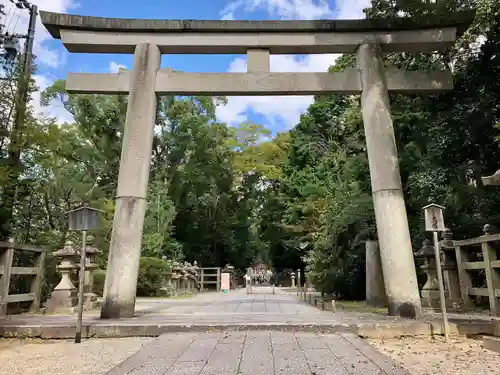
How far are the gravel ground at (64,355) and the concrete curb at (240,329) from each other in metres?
0.13

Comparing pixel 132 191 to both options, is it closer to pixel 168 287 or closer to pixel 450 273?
pixel 450 273

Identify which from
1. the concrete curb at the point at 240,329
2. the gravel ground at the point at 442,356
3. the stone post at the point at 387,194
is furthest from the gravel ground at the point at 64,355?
the stone post at the point at 387,194

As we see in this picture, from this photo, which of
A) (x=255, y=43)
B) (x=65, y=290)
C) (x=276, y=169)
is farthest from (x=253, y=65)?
(x=276, y=169)

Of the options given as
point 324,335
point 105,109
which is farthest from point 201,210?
point 324,335

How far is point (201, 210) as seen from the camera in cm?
2719

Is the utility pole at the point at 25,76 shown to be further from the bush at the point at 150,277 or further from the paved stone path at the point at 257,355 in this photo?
the bush at the point at 150,277

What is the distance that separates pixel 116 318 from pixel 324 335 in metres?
3.21

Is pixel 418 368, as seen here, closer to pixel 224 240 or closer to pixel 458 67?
pixel 458 67

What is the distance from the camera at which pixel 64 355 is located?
429 centimetres

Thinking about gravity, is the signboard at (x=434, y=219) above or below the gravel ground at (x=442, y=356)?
above

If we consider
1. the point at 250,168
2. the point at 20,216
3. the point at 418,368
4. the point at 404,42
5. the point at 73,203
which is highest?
the point at 250,168

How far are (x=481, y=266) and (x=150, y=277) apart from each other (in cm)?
1175

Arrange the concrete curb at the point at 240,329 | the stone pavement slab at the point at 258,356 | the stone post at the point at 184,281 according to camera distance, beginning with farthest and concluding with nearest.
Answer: the stone post at the point at 184,281, the concrete curb at the point at 240,329, the stone pavement slab at the point at 258,356

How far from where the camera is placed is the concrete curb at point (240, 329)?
5.22m
